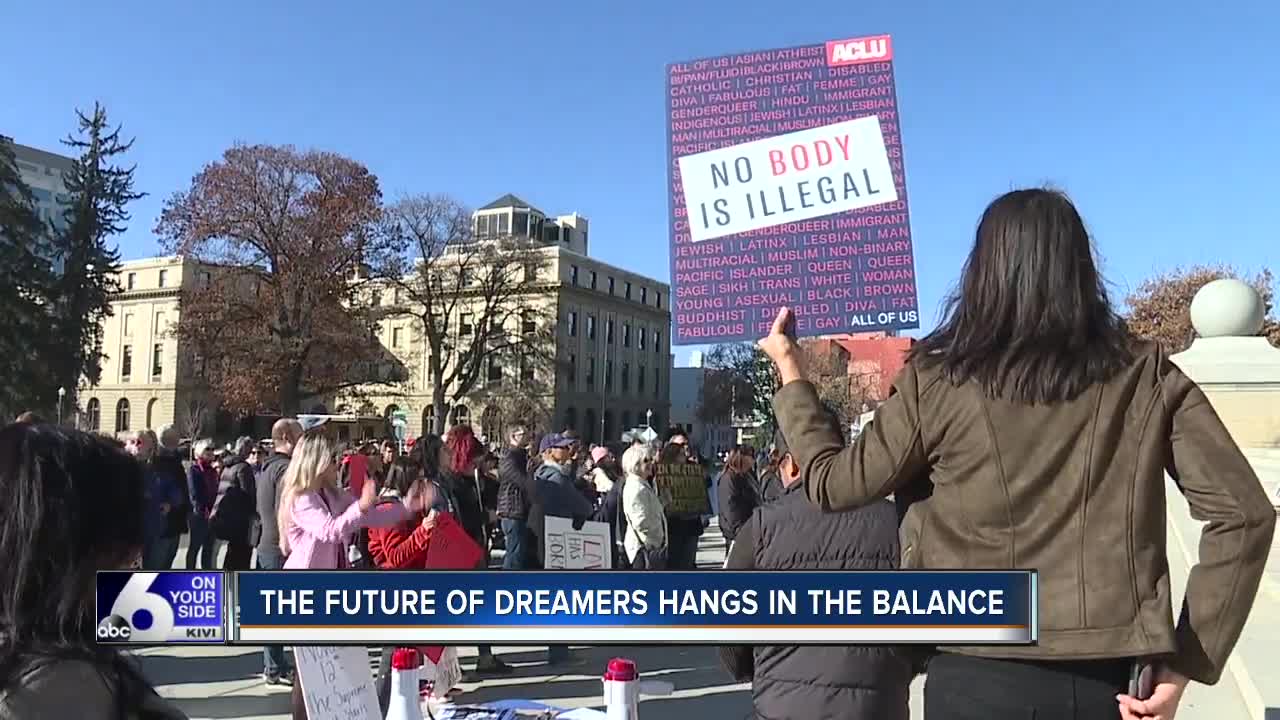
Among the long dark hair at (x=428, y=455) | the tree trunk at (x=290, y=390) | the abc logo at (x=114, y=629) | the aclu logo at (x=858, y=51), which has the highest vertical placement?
the tree trunk at (x=290, y=390)

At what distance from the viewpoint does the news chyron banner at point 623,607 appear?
1.88 meters

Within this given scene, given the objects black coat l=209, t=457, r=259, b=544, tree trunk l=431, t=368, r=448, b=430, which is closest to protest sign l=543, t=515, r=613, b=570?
black coat l=209, t=457, r=259, b=544

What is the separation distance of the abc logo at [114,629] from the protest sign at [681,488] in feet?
28.9

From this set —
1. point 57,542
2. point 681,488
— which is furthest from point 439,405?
point 57,542

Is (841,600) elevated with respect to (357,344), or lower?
lower

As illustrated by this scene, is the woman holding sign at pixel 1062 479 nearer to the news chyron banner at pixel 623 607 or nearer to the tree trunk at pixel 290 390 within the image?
the news chyron banner at pixel 623 607

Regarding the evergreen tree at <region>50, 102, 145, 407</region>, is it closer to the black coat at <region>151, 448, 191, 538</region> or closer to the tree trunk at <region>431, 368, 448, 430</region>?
the tree trunk at <region>431, 368, 448, 430</region>

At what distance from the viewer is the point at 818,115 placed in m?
3.32

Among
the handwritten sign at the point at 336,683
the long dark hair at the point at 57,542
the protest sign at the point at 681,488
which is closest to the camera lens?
the long dark hair at the point at 57,542

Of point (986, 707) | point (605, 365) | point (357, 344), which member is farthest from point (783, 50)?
point (605, 365)

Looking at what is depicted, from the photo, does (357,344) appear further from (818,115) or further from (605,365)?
(605,365)

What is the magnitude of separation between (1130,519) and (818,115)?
1.92 m

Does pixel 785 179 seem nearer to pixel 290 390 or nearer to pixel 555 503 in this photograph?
pixel 555 503

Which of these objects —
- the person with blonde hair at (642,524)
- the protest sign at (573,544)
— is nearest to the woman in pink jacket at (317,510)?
the protest sign at (573,544)
